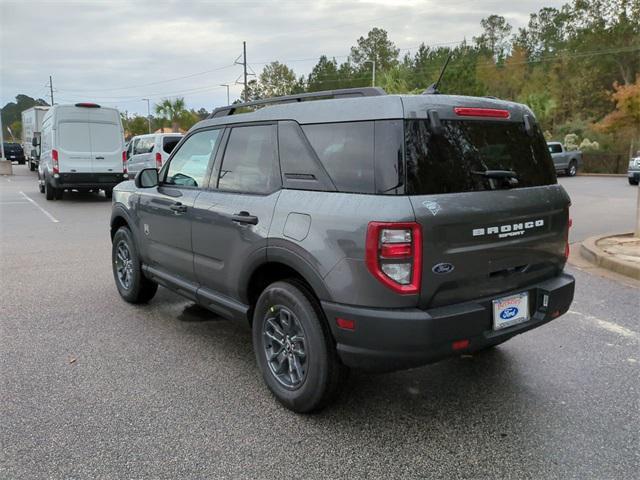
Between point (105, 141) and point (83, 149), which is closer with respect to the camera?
point (83, 149)

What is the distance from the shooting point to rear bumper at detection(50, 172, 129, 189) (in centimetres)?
1473

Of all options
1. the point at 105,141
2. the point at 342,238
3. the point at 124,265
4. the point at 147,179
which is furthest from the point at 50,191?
the point at 342,238

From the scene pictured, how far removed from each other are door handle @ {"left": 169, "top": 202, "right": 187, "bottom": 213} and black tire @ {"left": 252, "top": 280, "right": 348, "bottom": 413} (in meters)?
1.19

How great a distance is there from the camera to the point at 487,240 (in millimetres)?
2924

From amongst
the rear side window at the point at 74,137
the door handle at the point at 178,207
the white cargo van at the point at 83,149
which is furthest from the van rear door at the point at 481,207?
the rear side window at the point at 74,137

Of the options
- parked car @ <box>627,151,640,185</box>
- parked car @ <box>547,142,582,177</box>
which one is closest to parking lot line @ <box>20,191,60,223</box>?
parked car @ <box>627,151,640,185</box>

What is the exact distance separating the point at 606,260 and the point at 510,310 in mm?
4638

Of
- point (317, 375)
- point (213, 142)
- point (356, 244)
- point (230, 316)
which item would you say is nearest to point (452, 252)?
point (356, 244)

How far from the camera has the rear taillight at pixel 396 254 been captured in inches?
104

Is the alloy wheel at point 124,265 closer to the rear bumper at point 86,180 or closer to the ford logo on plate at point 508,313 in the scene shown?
the ford logo on plate at point 508,313

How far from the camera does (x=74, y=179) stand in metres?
14.9

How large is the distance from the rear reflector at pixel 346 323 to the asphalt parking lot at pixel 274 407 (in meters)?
0.66

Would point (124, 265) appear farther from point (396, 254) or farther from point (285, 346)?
point (396, 254)

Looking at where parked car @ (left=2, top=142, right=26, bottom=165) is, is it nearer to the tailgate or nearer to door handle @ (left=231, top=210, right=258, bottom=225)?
door handle @ (left=231, top=210, right=258, bottom=225)
